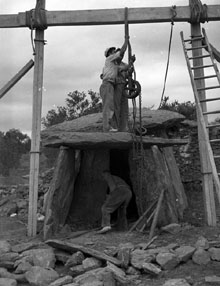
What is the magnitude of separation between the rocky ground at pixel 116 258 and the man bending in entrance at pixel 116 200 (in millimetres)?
412

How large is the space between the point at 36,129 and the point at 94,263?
3.11m

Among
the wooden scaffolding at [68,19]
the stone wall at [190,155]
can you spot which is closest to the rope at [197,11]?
the wooden scaffolding at [68,19]

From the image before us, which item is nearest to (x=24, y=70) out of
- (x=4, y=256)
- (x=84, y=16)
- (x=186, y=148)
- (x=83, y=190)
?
(x=84, y=16)

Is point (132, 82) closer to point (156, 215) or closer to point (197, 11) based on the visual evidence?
point (197, 11)

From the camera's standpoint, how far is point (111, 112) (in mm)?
8688

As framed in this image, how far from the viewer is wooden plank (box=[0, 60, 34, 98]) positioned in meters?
8.28

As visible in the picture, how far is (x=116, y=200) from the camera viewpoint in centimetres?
844

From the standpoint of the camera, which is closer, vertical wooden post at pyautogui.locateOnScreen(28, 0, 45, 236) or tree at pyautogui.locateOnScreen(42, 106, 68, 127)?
vertical wooden post at pyautogui.locateOnScreen(28, 0, 45, 236)

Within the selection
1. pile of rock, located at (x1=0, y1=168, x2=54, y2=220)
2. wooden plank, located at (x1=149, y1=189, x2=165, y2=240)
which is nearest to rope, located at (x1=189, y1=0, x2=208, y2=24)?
wooden plank, located at (x1=149, y1=189, x2=165, y2=240)

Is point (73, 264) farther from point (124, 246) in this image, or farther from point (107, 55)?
point (107, 55)

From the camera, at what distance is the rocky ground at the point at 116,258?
18.1 ft

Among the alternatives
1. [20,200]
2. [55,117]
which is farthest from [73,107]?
[20,200]

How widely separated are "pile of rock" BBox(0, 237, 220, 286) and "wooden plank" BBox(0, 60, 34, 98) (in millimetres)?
3110

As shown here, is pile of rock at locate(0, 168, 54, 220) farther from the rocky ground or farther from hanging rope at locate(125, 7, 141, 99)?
hanging rope at locate(125, 7, 141, 99)
